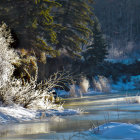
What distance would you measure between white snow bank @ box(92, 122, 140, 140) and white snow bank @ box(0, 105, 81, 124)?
11.0ft

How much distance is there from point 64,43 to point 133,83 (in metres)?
13.6

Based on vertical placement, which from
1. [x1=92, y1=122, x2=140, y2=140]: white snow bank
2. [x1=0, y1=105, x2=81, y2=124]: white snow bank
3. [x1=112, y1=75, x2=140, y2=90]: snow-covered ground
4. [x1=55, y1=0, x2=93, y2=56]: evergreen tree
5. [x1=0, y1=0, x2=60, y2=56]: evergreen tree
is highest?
[x1=55, y1=0, x2=93, y2=56]: evergreen tree

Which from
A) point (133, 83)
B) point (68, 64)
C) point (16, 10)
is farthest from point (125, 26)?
point (16, 10)

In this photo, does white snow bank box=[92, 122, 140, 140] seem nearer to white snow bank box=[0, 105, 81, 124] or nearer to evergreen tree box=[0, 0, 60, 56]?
white snow bank box=[0, 105, 81, 124]

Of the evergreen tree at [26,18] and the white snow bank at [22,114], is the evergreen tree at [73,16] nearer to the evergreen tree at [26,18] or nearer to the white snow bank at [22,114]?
the evergreen tree at [26,18]

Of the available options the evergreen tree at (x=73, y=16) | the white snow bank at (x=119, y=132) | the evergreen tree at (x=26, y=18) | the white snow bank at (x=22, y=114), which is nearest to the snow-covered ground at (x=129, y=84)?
the evergreen tree at (x=73, y=16)

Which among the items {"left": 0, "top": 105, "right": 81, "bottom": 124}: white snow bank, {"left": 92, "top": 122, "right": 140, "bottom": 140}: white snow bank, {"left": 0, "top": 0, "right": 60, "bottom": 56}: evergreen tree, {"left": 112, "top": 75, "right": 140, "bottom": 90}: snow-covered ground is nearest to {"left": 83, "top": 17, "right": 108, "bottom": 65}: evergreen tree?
{"left": 112, "top": 75, "right": 140, "bottom": 90}: snow-covered ground

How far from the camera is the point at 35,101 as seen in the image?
38.8 ft

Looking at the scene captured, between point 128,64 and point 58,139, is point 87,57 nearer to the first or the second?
point 128,64

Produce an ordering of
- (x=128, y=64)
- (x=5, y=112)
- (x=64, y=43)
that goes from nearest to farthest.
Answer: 1. (x=5, y=112)
2. (x=64, y=43)
3. (x=128, y=64)

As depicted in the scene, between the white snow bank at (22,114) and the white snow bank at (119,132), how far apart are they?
3.35 meters

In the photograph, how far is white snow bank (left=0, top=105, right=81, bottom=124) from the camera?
955 cm

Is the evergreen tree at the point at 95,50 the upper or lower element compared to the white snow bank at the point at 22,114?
upper

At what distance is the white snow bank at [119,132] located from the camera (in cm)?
619
